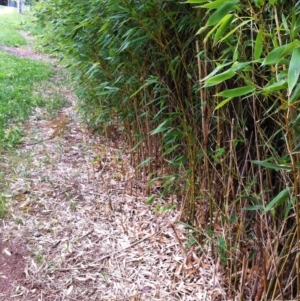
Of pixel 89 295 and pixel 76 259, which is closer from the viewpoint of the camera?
pixel 89 295

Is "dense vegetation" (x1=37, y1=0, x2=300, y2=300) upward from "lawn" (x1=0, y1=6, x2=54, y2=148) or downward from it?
upward

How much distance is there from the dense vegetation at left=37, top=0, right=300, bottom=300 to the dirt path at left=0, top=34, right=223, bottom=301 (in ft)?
0.57

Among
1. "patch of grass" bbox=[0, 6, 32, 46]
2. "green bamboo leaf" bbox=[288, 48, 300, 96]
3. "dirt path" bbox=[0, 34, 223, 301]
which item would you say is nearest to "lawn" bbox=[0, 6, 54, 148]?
"dirt path" bbox=[0, 34, 223, 301]

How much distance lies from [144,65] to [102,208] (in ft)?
3.07

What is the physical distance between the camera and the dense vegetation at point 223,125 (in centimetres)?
96

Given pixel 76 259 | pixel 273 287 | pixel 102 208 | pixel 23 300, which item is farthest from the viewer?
pixel 102 208

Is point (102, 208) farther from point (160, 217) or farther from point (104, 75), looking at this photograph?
point (104, 75)

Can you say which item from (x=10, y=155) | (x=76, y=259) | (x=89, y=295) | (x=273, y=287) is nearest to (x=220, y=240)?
(x=273, y=287)

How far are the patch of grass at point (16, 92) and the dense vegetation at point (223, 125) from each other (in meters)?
1.43

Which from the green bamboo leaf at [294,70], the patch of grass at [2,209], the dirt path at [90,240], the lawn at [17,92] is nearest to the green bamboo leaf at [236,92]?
the green bamboo leaf at [294,70]

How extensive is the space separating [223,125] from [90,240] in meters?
0.99

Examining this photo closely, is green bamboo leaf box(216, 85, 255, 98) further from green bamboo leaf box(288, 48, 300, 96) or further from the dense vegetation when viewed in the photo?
green bamboo leaf box(288, 48, 300, 96)

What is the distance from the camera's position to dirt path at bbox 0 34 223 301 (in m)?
1.59

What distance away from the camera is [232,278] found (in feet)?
4.66
